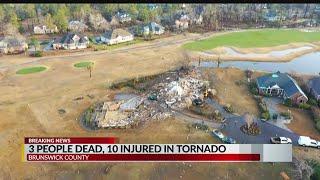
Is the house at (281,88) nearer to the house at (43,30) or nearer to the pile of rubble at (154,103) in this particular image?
the pile of rubble at (154,103)

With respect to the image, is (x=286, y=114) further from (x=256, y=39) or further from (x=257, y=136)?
(x=256, y=39)

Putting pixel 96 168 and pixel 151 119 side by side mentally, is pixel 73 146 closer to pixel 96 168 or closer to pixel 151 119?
pixel 96 168

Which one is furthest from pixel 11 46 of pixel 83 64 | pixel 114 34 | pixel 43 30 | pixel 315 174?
pixel 315 174

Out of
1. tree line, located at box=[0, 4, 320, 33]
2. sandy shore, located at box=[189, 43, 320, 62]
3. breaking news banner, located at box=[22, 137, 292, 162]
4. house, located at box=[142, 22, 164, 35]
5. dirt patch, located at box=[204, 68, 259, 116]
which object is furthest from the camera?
tree line, located at box=[0, 4, 320, 33]

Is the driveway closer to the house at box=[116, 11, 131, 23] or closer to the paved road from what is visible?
the paved road

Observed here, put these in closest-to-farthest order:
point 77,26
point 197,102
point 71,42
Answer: point 197,102, point 71,42, point 77,26

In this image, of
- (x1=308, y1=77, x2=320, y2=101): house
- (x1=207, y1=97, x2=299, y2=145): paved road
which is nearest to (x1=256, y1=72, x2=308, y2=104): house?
(x1=308, y1=77, x2=320, y2=101): house
